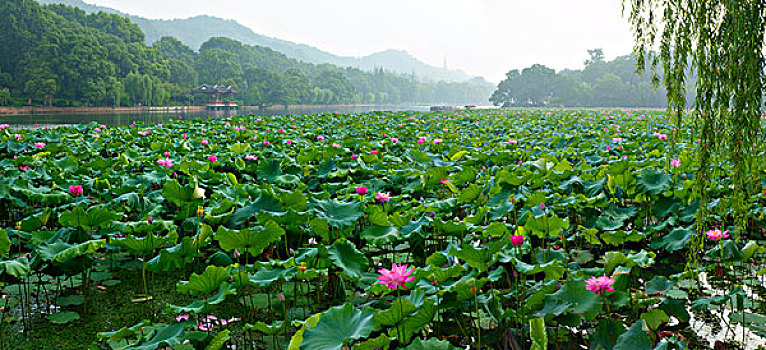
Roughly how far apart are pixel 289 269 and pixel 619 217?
1.88m

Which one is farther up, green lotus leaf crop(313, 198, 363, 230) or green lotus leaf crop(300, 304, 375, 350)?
green lotus leaf crop(313, 198, 363, 230)

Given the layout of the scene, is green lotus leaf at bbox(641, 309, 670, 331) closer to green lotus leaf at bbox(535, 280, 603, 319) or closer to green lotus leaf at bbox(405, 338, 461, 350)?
green lotus leaf at bbox(535, 280, 603, 319)

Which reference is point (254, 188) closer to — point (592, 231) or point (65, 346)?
point (65, 346)

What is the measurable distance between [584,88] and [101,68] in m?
44.4

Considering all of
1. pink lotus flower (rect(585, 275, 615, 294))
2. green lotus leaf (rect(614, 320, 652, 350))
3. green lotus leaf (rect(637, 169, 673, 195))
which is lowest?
green lotus leaf (rect(614, 320, 652, 350))

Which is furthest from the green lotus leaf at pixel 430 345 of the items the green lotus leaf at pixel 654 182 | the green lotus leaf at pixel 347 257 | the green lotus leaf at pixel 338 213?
the green lotus leaf at pixel 654 182

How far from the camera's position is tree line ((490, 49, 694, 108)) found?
4678cm

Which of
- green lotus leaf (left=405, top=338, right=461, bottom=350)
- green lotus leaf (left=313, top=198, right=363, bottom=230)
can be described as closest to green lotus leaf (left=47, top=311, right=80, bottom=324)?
green lotus leaf (left=313, top=198, right=363, bottom=230)

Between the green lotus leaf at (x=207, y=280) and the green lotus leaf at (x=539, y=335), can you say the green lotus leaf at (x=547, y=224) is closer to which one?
the green lotus leaf at (x=539, y=335)

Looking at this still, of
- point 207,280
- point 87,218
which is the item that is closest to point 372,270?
point 207,280

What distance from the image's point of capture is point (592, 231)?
90.6 inches

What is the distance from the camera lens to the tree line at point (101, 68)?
1332 inches

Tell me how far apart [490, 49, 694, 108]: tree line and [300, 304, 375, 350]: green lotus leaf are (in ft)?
158

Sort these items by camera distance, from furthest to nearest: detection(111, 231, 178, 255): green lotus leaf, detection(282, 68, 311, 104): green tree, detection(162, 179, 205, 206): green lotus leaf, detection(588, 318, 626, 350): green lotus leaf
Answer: detection(282, 68, 311, 104): green tree → detection(162, 179, 205, 206): green lotus leaf → detection(111, 231, 178, 255): green lotus leaf → detection(588, 318, 626, 350): green lotus leaf
